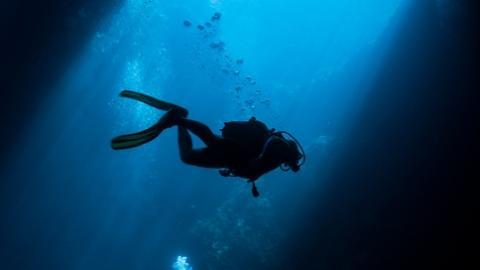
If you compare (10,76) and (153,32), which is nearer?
(10,76)

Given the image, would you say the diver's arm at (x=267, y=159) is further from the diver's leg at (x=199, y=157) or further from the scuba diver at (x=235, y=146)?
the diver's leg at (x=199, y=157)

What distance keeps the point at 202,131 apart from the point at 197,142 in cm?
4154

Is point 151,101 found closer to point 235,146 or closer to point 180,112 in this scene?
point 180,112

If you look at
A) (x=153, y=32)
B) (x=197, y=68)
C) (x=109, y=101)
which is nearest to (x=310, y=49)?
(x=197, y=68)

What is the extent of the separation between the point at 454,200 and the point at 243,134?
12.8 meters

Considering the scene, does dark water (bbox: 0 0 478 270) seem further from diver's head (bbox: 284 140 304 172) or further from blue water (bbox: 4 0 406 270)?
diver's head (bbox: 284 140 304 172)

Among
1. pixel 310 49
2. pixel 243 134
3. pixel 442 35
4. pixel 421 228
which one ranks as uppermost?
pixel 310 49

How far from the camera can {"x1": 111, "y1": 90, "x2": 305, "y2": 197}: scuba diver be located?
5.36 metres

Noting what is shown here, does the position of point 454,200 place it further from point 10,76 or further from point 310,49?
point 310,49

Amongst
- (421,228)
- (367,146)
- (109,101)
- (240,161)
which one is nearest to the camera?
(240,161)

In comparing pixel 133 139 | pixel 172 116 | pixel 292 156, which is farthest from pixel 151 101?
pixel 292 156

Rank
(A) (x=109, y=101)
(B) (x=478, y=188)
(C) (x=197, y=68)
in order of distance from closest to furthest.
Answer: (B) (x=478, y=188)
(A) (x=109, y=101)
(C) (x=197, y=68)

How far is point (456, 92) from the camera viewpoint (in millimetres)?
17375

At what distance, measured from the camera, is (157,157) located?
49.4 m
